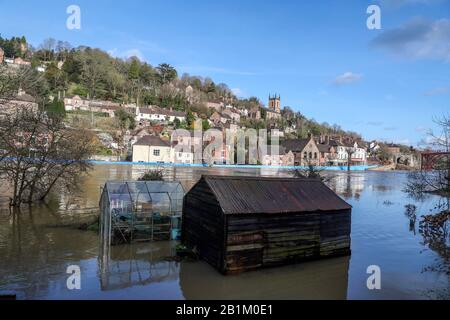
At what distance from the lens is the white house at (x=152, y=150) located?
75.1m

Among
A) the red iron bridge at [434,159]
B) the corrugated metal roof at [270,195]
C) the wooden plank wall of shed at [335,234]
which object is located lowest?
the wooden plank wall of shed at [335,234]

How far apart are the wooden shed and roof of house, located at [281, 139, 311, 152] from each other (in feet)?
283

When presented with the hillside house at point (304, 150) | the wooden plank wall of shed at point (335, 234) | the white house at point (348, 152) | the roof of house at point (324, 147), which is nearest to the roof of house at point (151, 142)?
the hillside house at point (304, 150)

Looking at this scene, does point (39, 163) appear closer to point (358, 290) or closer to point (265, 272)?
point (265, 272)

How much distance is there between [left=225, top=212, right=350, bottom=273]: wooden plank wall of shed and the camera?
12.2 metres

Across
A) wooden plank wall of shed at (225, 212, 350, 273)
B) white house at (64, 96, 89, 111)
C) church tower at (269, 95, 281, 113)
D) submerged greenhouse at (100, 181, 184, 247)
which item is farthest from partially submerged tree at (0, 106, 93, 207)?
church tower at (269, 95, 281, 113)


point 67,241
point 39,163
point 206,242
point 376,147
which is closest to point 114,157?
point 39,163

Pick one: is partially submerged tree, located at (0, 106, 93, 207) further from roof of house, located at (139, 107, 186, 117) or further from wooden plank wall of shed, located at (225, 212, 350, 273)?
roof of house, located at (139, 107, 186, 117)

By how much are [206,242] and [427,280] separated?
28.8 ft

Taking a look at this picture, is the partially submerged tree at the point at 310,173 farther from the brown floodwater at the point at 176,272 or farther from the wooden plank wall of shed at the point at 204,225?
the wooden plank wall of shed at the point at 204,225

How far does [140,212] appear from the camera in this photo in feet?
56.0

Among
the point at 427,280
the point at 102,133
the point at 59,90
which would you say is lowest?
the point at 427,280

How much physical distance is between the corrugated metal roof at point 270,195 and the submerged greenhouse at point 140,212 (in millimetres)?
4724
